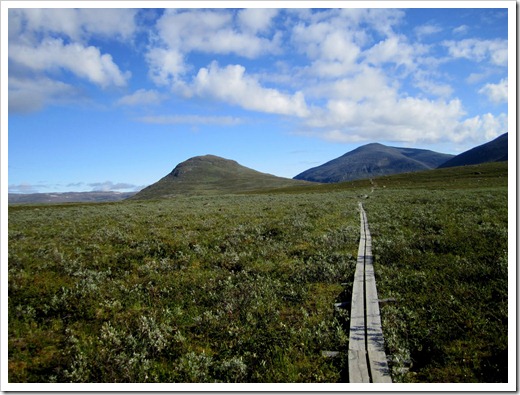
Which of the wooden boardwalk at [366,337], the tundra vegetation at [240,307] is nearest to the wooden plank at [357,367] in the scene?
the wooden boardwalk at [366,337]

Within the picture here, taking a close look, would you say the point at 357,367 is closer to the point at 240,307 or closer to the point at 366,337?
the point at 366,337

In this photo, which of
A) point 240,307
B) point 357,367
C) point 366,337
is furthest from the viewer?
point 240,307

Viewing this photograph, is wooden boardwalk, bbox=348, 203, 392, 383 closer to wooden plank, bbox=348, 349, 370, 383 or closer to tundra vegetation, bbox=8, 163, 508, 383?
wooden plank, bbox=348, 349, 370, 383

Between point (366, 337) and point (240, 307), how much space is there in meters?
4.17

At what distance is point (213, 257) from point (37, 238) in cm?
1112

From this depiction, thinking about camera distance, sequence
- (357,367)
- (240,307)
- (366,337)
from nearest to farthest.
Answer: (357,367)
(366,337)
(240,307)

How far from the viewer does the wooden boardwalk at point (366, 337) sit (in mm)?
7145

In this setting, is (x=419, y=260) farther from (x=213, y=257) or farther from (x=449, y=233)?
(x=213, y=257)

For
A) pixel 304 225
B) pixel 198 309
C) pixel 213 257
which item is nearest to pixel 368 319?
pixel 198 309

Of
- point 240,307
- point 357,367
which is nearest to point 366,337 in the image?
point 357,367

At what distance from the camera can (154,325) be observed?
9.50m

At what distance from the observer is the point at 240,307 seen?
10.9m

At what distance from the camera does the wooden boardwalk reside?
7145mm

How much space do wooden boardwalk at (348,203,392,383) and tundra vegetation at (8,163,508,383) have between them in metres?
0.28
